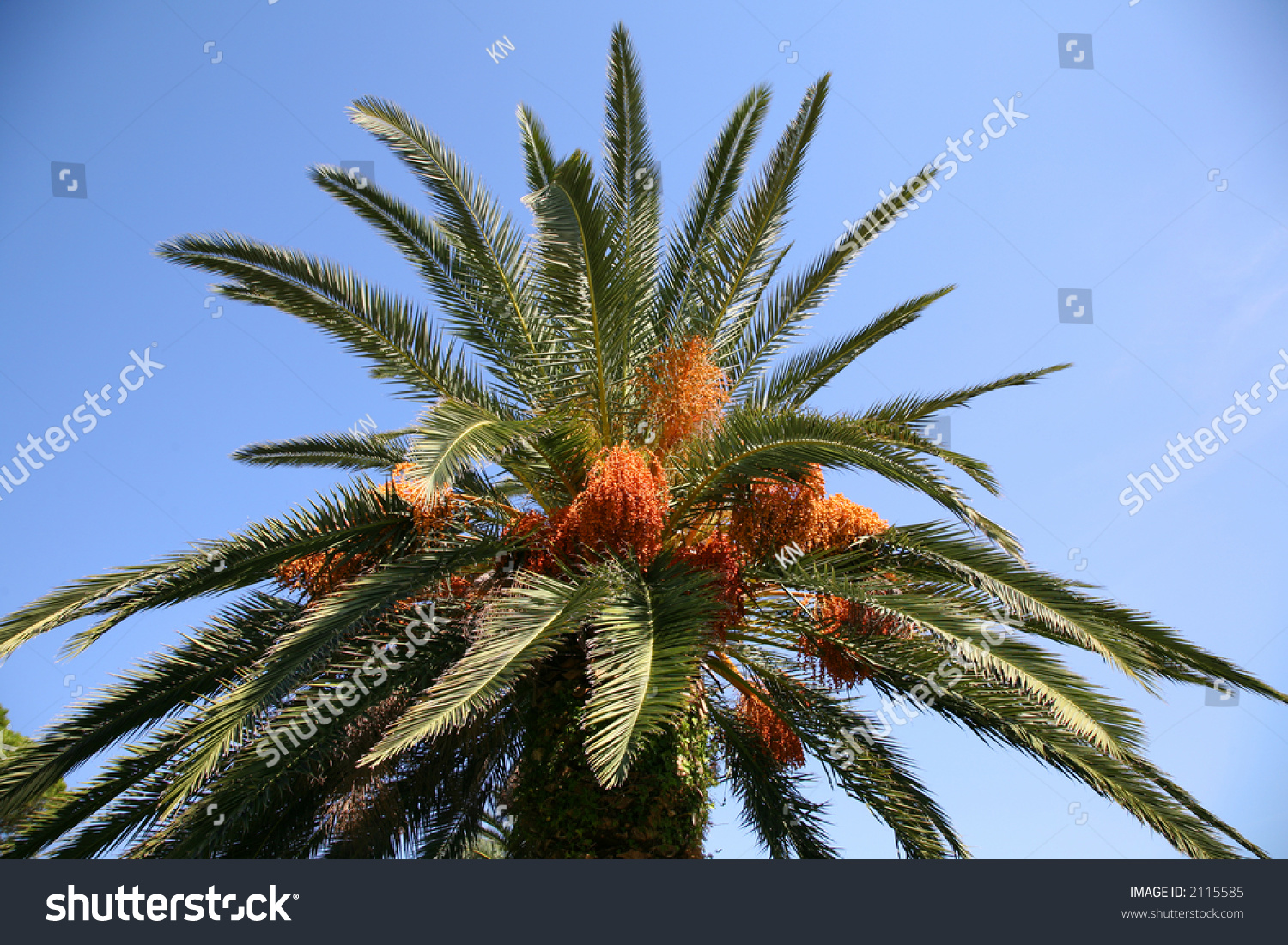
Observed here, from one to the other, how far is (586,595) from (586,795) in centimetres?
189

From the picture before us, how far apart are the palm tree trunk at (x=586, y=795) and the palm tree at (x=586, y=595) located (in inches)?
0.9

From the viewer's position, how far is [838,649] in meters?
7.66

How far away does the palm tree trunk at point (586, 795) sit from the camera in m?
7.48

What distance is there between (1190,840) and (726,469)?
3.73m

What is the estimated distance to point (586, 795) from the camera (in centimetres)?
757

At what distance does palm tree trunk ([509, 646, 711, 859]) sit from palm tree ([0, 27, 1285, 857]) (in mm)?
23

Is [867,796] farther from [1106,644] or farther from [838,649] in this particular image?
[1106,644]

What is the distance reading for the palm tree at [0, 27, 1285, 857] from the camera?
6500mm

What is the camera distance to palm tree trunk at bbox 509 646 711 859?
748 centimetres

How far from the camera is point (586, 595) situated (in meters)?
6.62

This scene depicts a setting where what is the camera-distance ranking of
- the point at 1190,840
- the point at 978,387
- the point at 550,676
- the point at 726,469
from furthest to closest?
the point at 978,387
the point at 550,676
the point at 726,469
the point at 1190,840

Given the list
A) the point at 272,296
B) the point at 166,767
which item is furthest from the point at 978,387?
the point at 166,767

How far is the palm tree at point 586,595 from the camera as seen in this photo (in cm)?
650
